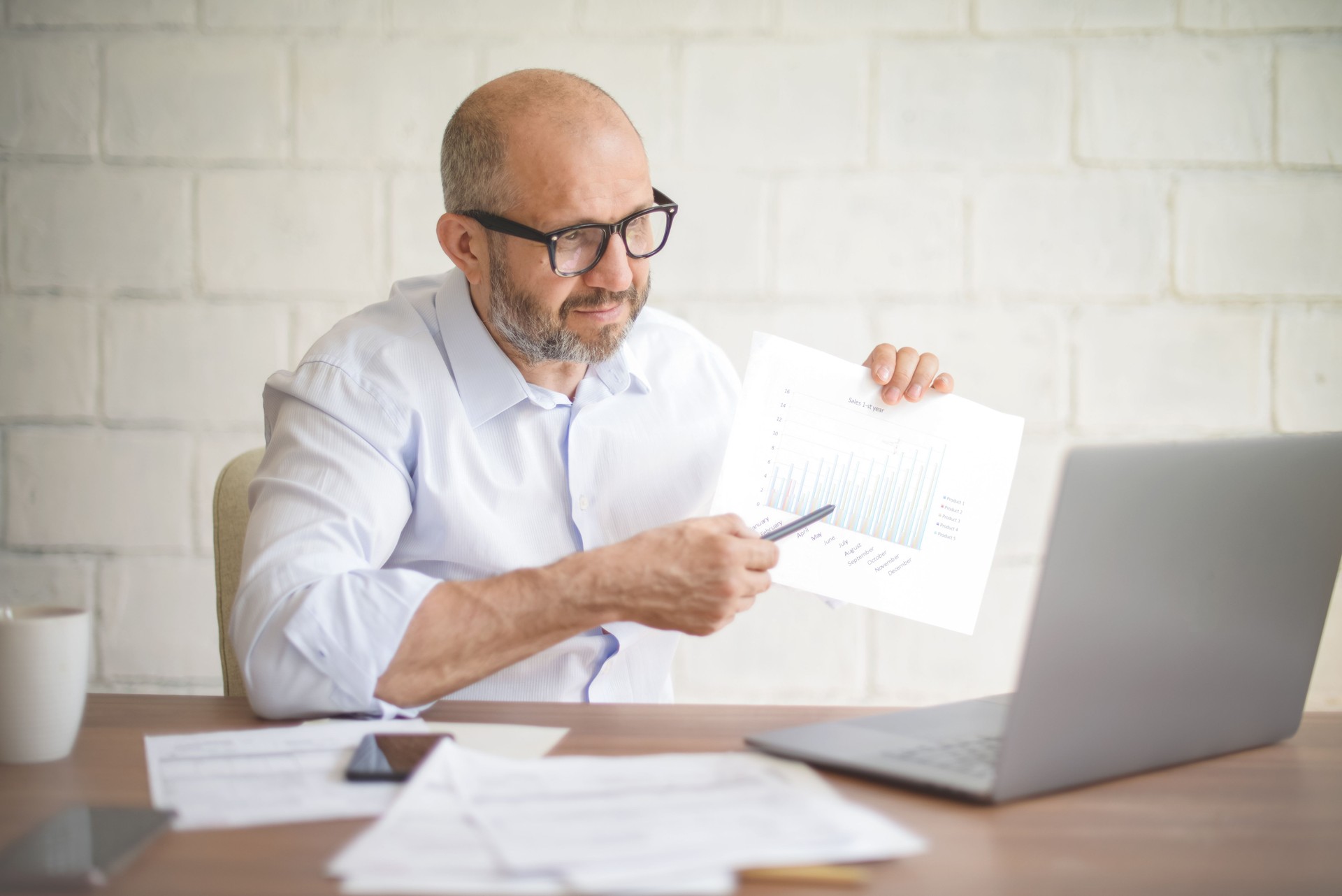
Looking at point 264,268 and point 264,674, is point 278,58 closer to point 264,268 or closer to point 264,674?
point 264,268

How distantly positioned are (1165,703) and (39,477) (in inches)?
74.4

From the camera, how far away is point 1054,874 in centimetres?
61

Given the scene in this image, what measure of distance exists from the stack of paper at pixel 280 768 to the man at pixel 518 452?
0.14m

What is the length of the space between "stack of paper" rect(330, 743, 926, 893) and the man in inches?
11.6

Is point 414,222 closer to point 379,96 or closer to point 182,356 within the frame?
point 379,96

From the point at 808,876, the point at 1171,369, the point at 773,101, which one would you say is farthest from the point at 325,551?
the point at 1171,369

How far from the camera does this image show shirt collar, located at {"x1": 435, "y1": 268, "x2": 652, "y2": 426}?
52.9 inches

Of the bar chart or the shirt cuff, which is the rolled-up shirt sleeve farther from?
the bar chart

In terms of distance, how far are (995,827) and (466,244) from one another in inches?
40.8

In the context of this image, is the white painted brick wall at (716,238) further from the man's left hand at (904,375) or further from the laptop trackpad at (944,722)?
the laptop trackpad at (944,722)

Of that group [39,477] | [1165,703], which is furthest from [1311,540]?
[39,477]

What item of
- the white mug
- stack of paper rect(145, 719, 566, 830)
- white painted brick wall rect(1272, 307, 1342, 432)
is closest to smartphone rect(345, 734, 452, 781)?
stack of paper rect(145, 719, 566, 830)

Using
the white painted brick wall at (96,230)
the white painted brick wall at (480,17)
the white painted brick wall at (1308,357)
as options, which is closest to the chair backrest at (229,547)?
the white painted brick wall at (96,230)

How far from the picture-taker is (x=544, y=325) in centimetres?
136
